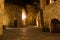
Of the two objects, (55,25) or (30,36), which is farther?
(55,25)

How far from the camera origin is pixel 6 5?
2159cm

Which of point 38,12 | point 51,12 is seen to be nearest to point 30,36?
point 51,12

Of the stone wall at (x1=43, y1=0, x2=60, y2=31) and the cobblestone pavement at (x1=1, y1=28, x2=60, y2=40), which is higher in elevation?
the stone wall at (x1=43, y1=0, x2=60, y2=31)

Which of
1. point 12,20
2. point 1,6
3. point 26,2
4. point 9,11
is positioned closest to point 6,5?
point 9,11

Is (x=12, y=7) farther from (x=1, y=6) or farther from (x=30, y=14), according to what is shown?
(x=1, y=6)

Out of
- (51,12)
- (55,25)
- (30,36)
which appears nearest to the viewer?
(30,36)

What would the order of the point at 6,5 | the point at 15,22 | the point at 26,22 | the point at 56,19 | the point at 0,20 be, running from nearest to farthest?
1. the point at 0,20
2. the point at 56,19
3. the point at 6,5
4. the point at 15,22
5. the point at 26,22

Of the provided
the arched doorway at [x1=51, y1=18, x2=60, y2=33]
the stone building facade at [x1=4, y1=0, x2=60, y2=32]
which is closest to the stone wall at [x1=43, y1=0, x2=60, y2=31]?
the stone building facade at [x1=4, y1=0, x2=60, y2=32]

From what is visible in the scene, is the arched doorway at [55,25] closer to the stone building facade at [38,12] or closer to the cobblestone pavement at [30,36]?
the stone building facade at [38,12]

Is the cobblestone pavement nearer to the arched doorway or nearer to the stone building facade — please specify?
the arched doorway

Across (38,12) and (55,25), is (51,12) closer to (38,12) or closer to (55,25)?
(55,25)

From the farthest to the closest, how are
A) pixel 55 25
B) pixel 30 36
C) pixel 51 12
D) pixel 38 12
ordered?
pixel 38 12 < pixel 51 12 < pixel 55 25 < pixel 30 36

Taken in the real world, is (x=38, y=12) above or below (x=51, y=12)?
above

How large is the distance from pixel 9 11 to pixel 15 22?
2.24 metres
